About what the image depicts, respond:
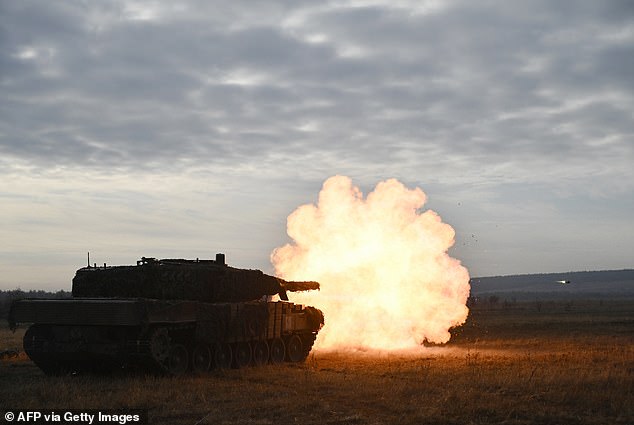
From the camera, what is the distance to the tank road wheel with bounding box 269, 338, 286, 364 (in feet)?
89.4

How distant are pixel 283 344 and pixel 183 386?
9.05 metres

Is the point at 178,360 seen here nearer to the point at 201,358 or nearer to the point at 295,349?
the point at 201,358

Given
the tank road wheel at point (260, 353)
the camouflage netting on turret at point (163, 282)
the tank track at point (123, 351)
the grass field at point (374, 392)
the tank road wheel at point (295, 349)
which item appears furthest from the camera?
the tank road wheel at point (295, 349)

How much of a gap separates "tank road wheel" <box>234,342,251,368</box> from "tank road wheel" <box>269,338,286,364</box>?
1471 millimetres

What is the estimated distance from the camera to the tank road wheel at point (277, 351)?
27242 mm

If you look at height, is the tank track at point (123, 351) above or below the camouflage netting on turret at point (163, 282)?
below

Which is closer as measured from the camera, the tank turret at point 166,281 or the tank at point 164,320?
the tank at point 164,320

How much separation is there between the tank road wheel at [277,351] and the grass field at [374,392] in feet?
3.64

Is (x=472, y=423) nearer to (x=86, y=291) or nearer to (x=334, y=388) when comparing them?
(x=334, y=388)

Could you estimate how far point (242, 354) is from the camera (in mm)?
25297

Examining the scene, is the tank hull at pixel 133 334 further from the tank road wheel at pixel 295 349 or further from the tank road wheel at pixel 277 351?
the tank road wheel at pixel 295 349

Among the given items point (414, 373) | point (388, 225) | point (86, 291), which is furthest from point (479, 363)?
point (86, 291)

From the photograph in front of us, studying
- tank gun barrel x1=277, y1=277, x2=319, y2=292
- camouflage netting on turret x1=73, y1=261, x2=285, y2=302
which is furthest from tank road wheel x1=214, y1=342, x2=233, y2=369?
tank gun barrel x1=277, y1=277, x2=319, y2=292

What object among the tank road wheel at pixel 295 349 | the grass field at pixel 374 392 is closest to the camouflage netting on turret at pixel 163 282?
the grass field at pixel 374 392
